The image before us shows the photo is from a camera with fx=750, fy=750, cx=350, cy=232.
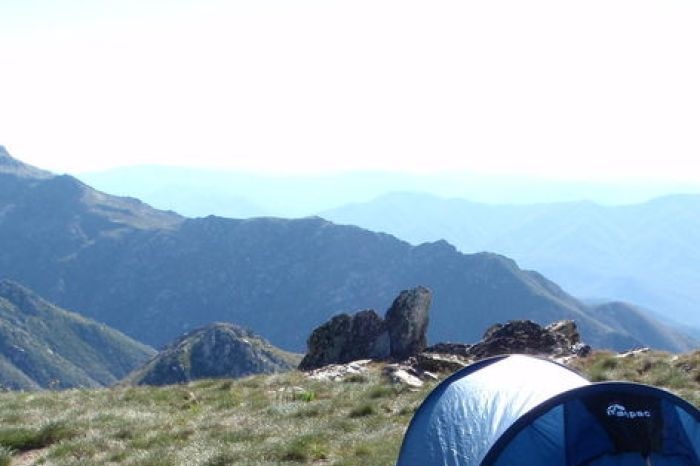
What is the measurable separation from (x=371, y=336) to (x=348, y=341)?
3.93 feet

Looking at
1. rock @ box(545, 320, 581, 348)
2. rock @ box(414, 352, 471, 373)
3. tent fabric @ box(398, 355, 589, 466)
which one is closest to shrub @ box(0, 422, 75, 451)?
tent fabric @ box(398, 355, 589, 466)

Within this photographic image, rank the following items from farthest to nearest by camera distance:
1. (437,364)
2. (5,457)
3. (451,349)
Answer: (451,349), (437,364), (5,457)

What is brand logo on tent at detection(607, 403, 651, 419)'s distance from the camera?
10430mm

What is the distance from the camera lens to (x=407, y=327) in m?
36.8

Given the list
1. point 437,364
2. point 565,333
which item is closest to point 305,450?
point 437,364

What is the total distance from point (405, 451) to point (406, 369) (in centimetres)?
1416

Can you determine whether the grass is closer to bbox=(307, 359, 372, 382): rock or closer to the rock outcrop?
bbox=(307, 359, 372, 382): rock

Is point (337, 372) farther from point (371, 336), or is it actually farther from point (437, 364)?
point (371, 336)

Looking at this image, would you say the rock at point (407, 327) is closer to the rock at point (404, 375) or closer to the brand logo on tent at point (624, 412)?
the rock at point (404, 375)

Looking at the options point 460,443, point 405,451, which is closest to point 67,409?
point 405,451

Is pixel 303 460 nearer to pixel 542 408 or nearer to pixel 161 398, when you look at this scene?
pixel 542 408

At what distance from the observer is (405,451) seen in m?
12.9

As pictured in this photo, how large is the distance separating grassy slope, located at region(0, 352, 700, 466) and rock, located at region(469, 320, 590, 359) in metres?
2.91

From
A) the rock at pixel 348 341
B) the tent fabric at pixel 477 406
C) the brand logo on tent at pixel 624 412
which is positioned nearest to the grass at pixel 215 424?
the tent fabric at pixel 477 406
